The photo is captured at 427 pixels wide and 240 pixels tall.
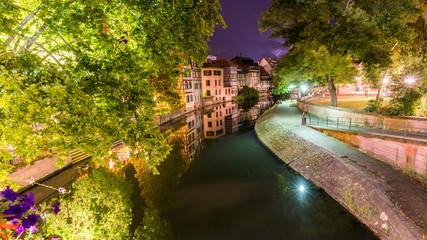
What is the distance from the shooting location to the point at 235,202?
12359 millimetres

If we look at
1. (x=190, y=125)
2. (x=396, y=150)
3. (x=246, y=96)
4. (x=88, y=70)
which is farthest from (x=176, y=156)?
(x=246, y=96)

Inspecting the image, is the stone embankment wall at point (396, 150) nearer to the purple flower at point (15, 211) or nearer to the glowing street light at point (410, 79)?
the glowing street light at point (410, 79)

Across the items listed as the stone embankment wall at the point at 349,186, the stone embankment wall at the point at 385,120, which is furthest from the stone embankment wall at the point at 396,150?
the stone embankment wall at the point at 349,186

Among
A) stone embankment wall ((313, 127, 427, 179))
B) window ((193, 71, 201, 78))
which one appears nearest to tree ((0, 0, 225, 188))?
stone embankment wall ((313, 127, 427, 179))

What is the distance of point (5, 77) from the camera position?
3.55 meters

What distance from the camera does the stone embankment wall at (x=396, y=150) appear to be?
1041 centimetres

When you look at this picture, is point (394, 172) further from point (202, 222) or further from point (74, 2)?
point (74, 2)

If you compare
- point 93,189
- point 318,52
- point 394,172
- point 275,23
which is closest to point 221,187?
point 93,189

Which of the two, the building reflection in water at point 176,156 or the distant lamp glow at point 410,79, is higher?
the distant lamp glow at point 410,79

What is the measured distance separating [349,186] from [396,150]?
3.74m

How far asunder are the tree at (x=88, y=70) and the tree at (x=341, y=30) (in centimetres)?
1807

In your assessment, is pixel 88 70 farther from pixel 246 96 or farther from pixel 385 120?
pixel 246 96

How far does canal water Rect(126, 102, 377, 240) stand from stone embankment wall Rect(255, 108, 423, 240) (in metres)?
0.50

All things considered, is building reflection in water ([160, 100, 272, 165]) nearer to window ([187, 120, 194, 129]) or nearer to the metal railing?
window ([187, 120, 194, 129])
